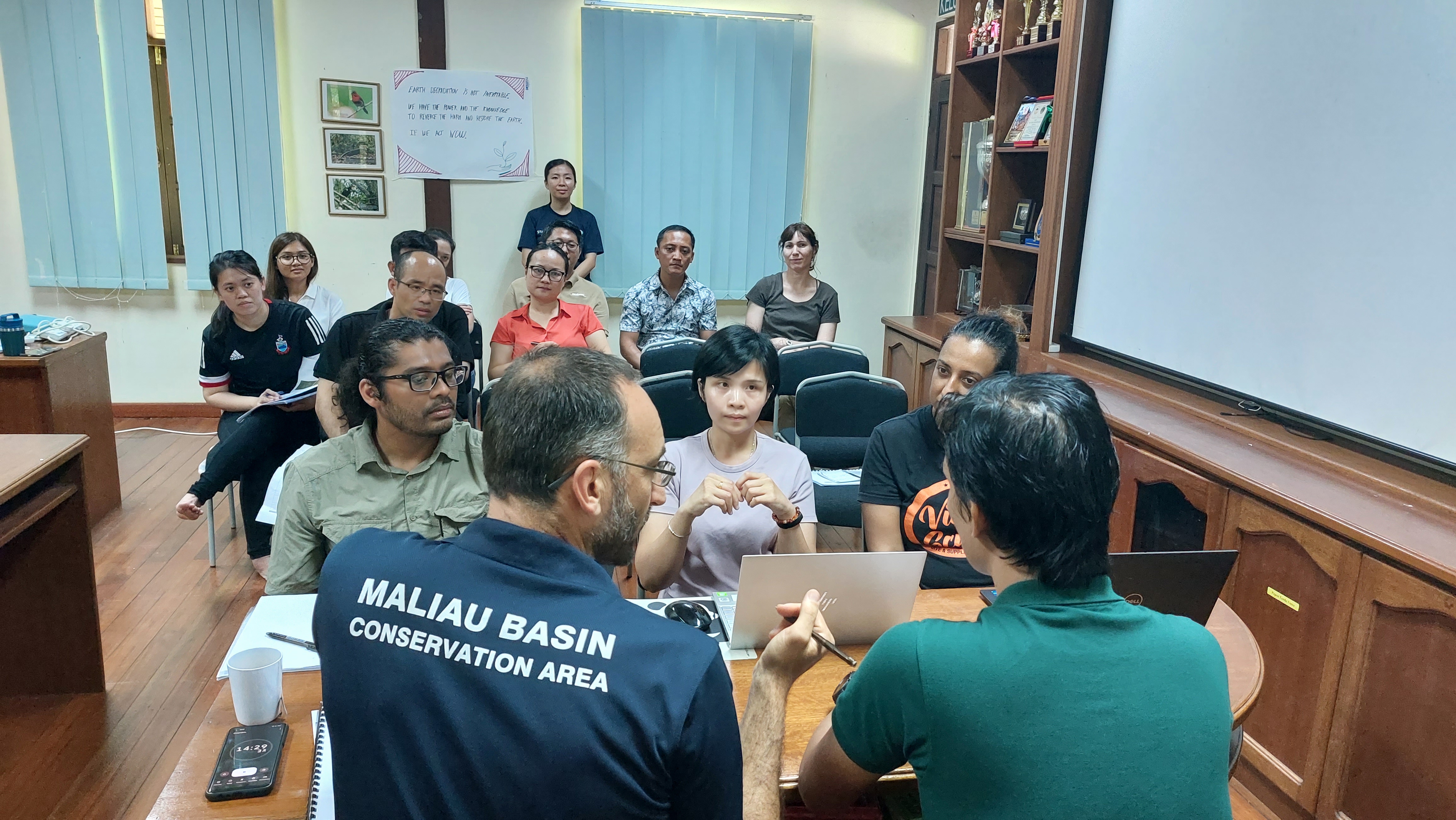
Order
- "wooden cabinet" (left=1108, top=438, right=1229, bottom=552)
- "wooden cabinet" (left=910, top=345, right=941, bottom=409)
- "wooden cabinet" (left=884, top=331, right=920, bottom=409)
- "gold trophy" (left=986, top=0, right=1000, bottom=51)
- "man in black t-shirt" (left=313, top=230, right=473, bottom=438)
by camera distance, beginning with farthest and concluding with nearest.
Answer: "wooden cabinet" (left=884, top=331, right=920, bottom=409)
"wooden cabinet" (left=910, top=345, right=941, bottom=409)
"gold trophy" (left=986, top=0, right=1000, bottom=51)
"man in black t-shirt" (left=313, top=230, right=473, bottom=438)
"wooden cabinet" (left=1108, top=438, right=1229, bottom=552)

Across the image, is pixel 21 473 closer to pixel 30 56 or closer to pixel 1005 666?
pixel 1005 666

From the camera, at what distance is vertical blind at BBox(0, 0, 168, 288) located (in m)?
4.86

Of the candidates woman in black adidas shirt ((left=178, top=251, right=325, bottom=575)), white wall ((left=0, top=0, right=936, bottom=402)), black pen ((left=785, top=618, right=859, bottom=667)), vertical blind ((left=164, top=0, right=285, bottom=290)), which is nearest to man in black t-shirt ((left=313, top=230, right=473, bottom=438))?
woman in black adidas shirt ((left=178, top=251, right=325, bottom=575))

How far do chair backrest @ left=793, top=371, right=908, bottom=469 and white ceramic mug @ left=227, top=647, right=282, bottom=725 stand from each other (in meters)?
2.22

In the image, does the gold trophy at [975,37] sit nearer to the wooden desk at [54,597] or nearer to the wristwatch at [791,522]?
the wristwatch at [791,522]

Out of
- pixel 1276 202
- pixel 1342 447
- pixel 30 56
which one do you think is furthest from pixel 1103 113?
pixel 30 56

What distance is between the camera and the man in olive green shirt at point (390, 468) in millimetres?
1973

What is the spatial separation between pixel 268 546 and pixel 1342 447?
3.55m

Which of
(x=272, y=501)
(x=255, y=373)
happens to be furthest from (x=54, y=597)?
(x=255, y=373)

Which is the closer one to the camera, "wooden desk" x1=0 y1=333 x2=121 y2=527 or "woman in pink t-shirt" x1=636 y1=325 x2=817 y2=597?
"woman in pink t-shirt" x1=636 y1=325 x2=817 y2=597

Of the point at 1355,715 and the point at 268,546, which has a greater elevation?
the point at 1355,715

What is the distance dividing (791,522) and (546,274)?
2277mm

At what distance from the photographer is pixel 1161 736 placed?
38.8 inches

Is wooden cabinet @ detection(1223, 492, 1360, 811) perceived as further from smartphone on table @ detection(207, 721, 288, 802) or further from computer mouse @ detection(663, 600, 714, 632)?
smartphone on table @ detection(207, 721, 288, 802)
